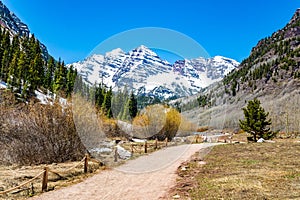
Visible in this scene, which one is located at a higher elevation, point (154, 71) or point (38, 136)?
point (154, 71)

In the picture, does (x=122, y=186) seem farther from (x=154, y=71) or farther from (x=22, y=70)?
(x=22, y=70)

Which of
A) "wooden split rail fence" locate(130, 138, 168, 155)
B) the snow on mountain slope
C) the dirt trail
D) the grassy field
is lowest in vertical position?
the dirt trail

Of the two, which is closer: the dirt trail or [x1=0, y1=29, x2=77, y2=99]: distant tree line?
the dirt trail

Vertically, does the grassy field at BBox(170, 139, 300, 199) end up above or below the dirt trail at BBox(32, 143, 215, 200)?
above

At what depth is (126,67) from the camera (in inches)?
545

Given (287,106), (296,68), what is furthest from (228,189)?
(296,68)

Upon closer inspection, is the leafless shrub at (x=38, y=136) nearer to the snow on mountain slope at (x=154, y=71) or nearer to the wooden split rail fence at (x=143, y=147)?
the snow on mountain slope at (x=154, y=71)

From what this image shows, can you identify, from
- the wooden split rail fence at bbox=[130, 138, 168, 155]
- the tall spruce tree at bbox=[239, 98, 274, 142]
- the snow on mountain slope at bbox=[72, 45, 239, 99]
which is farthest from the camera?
the tall spruce tree at bbox=[239, 98, 274, 142]

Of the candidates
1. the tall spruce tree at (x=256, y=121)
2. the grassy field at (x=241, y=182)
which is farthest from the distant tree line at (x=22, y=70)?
the grassy field at (x=241, y=182)

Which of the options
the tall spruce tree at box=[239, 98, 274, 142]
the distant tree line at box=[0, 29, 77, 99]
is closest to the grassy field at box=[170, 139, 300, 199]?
the tall spruce tree at box=[239, 98, 274, 142]

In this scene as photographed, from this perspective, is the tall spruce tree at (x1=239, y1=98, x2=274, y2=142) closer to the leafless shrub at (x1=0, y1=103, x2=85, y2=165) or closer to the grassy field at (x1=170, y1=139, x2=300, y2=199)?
the grassy field at (x1=170, y1=139, x2=300, y2=199)

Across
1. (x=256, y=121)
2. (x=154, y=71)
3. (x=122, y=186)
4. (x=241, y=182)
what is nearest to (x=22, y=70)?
(x=256, y=121)

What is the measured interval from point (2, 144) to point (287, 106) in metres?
98.6

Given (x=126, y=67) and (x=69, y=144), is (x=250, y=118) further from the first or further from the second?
(x=126, y=67)
